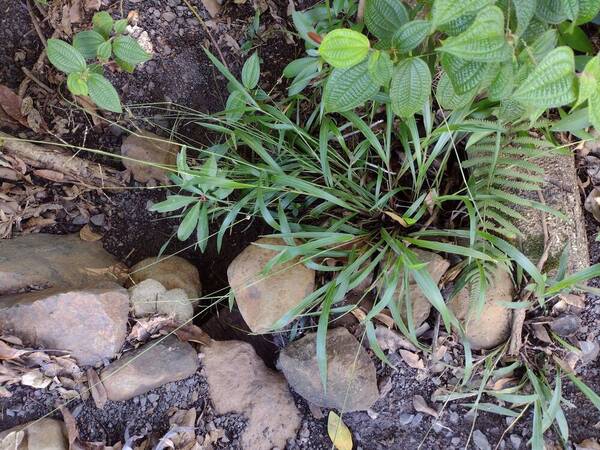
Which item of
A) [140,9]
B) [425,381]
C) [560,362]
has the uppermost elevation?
[140,9]

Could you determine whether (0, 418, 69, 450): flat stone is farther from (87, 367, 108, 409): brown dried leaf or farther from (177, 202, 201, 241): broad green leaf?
(177, 202, 201, 241): broad green leaf

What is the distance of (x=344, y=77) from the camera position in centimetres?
100

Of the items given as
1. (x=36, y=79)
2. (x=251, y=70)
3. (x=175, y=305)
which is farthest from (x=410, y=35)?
(x=36, y=79)

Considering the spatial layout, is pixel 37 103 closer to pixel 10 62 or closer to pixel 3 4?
pixel 10 62

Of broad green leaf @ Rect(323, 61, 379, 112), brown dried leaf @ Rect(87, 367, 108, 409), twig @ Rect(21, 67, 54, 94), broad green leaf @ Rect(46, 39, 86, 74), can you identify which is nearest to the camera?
broad green leaf @ Rect(323, 61, 379, 112)

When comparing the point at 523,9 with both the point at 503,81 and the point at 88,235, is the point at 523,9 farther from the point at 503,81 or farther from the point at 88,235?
the point at 88,235

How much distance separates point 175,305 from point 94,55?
29.7 inches

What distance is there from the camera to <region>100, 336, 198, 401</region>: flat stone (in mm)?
1474

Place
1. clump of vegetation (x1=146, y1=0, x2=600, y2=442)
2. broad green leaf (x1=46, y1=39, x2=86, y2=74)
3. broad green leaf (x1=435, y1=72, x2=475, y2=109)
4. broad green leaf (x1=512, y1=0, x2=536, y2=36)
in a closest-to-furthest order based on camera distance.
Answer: broad green leaf (x1=512, y1=0, x2=536, y2=36) < broad green leaf (x1=435, y1=72, x2=475, y2=109) < broad green leaf (x1=46, y1=39, x2=86, y2=74) < clump of vegetation (x1=146, y1=0, x2=600, y2=442)

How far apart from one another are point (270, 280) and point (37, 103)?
3.64ft

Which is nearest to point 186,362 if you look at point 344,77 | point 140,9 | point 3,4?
point 344,77

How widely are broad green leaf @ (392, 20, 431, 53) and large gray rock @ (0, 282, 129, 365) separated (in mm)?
1051

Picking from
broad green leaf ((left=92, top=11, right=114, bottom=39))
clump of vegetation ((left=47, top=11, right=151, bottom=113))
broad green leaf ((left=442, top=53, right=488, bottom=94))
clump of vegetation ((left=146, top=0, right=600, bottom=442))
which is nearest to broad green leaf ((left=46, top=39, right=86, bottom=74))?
Answer: clump of vegetation ((left=47, top=11, right=151, bottom=113))

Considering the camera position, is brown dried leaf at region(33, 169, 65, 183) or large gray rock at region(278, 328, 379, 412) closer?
large gray rock at region(278, 328, 379, 412)
